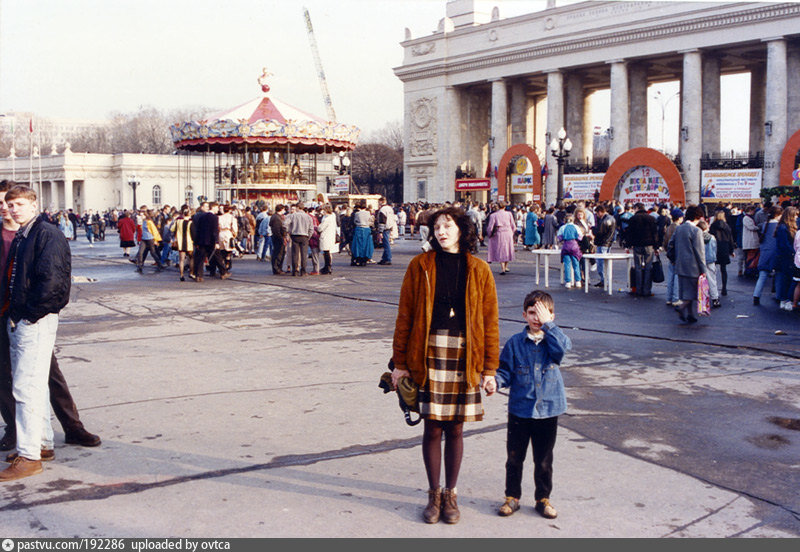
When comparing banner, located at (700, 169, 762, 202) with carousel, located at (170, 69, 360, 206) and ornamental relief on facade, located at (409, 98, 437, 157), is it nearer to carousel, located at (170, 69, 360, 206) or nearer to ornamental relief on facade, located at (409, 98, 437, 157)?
carousel, located at (170, 69, 360, 206)

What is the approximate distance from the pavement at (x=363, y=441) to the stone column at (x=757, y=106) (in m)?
44.2

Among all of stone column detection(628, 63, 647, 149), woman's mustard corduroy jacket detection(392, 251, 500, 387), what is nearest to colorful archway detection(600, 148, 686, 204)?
stone column detection(628, 63, 647, 149)

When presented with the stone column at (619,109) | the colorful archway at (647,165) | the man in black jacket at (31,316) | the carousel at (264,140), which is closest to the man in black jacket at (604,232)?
the man in black jacket at (31,316)

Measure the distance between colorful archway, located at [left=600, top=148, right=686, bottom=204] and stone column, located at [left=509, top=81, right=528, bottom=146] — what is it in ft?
72.2

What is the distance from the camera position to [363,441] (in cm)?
588

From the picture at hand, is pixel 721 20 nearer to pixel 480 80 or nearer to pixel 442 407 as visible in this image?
pixel 480 80

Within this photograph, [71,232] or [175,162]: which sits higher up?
[175,162]

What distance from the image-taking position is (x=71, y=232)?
1826 inches

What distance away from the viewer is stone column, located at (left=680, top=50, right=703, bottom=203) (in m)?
46.2

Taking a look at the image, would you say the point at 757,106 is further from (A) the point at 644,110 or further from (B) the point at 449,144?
(B) the point at 449,144

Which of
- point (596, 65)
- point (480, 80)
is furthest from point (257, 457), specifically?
point (480, 80)

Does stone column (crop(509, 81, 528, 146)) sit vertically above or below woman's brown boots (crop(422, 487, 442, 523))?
above

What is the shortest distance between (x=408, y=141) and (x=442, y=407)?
196ft

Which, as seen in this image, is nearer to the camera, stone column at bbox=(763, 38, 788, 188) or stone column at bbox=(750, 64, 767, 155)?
stone column at bbox=(763, 38, 788, 188)
